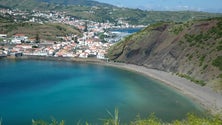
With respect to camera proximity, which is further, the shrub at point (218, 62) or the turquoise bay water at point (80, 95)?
the shrub at point (218, 62)

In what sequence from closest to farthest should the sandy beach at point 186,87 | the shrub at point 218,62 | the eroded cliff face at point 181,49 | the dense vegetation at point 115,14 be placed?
the sandy beach at point 186,87 < the shrub at point 218,62 < the eroded cliff face at point 181,49 < the dense vegetation at point 115,14

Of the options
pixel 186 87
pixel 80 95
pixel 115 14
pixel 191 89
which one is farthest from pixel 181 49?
pixel 115 14

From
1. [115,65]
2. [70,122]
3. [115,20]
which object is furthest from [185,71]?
[115,20]

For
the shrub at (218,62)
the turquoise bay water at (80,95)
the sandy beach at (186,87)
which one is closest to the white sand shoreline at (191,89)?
the sandy beach at (186,87)

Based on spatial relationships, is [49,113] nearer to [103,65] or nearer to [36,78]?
[36,78]

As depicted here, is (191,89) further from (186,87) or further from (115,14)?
(115,14)

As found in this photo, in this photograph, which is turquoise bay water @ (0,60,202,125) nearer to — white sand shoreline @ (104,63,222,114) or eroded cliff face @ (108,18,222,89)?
white sand shoreline @ (104,63,222,114)

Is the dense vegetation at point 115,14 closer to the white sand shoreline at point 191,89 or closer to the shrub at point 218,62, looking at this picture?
the white sand shoreline at point 191,89

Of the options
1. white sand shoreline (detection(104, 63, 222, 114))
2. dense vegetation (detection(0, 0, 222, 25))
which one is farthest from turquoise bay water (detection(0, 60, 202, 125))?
dense vegetation (detection(0, 0, 222, 25))
